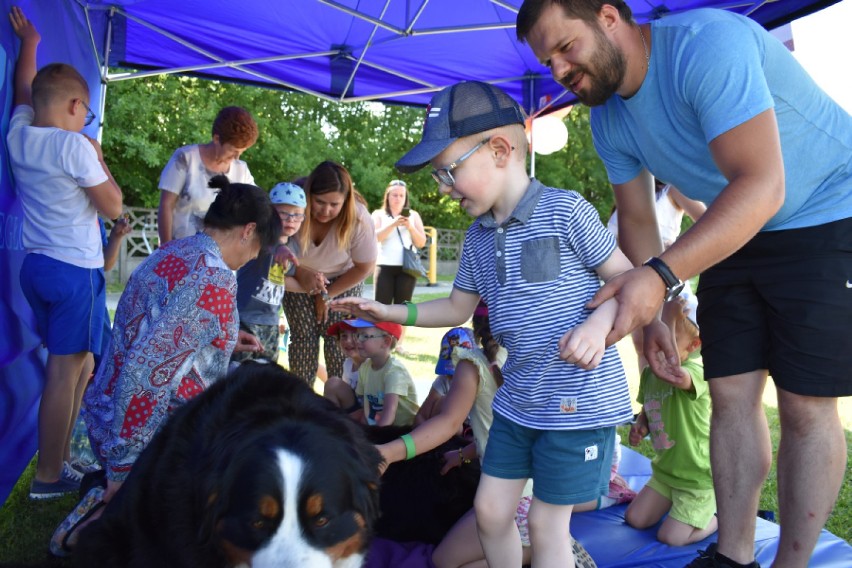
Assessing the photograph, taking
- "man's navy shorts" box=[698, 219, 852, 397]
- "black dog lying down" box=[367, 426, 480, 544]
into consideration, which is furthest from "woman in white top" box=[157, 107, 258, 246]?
"man's navy shorts" box=[698, 219, 852, 397]

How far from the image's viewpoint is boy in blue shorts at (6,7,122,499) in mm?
3533

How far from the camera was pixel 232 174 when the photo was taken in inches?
221

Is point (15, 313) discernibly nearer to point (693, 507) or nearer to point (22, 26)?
point (22, 26)

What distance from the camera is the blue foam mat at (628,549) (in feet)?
9.58

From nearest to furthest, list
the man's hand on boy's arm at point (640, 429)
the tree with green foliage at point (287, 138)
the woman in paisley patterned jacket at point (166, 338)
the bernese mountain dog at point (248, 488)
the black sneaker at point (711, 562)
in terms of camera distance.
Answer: the bernese mountain dog at point (248, 488), the black sneaker at point (711, 562), the woman in paisley patterned jacket at point (166, 338), the man's hand on boy's arm at point (640, 429), the tree with green foliage at point (287, 138)

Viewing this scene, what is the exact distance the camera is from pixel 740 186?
1.85 metres

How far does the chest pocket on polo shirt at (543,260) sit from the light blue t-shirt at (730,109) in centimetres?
53

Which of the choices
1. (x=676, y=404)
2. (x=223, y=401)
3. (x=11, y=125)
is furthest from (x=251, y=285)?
(x=676, y=404)

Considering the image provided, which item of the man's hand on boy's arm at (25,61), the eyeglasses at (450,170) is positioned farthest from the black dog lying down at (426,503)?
the man's hand on boy's arm at (25,61)

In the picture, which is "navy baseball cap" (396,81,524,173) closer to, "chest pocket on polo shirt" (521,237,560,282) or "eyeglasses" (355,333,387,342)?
"chest pocket on polo shirt" (521,237,560,282)

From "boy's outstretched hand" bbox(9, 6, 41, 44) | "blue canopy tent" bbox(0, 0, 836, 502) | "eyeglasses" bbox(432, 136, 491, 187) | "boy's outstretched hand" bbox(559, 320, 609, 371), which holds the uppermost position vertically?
"blue canopy tent" bbox(0, 0, 836, 502)

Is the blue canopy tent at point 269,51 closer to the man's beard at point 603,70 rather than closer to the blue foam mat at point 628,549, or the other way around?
the blue foam mat at point 628,549

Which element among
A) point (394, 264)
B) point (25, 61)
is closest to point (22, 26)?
point (25, 61)

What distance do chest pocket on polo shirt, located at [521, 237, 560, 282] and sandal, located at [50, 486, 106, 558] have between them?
1.94 metres
